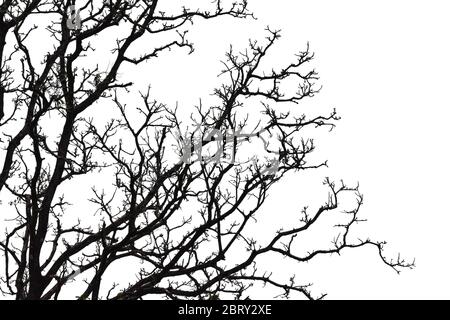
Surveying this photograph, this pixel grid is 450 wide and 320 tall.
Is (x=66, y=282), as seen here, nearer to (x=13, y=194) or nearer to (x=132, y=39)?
(x=13, y=194)

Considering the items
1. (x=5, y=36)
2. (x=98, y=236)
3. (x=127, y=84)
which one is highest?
(x=5, y=36)

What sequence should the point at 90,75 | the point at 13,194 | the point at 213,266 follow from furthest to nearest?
the point at 13,194 → the point at 90,75 → the point at 213,266

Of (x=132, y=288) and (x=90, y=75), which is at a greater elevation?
(x=90, y=75)

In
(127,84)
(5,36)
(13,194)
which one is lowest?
(13,194)

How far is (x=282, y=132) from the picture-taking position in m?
13.5

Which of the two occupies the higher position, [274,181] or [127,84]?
[127,84]
